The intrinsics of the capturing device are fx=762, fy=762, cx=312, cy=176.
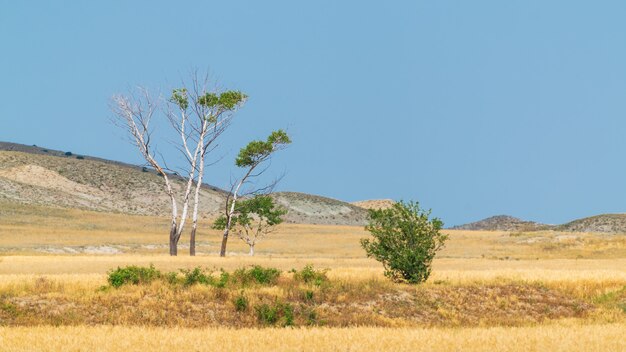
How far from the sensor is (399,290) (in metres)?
31.6

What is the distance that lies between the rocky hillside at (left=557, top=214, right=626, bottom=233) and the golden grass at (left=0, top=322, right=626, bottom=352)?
12190cm

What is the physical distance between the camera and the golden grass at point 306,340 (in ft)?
61.5

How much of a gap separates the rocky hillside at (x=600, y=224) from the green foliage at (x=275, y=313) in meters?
119

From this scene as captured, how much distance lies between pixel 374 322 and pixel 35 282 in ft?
44.1

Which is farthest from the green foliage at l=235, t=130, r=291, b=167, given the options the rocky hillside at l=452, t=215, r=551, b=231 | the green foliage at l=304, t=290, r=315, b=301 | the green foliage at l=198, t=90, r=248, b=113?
the rocky hillside at l=452, t=215, r=551, b=231

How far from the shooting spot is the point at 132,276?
1197 inches

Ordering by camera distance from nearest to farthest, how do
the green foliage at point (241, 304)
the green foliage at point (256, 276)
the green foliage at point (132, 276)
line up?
1. the green foliage at point (241, 304)
2. the green foliage at point (132, 276)
3. the green foliage at point (256, 276)

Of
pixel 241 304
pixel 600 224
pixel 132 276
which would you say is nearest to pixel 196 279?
pixel 132 276

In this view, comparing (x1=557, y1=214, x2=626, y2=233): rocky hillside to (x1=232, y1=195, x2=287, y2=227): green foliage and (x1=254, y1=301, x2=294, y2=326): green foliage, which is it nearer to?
(x1=232, y1=195, x2=287, y2=227): green foliage

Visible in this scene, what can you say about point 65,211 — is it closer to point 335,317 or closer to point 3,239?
point 3,239

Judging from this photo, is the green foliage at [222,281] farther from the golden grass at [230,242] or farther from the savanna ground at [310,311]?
the golden grass at [230,242]

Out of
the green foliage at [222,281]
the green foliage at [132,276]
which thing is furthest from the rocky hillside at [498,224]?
the green foliage at [132,276]

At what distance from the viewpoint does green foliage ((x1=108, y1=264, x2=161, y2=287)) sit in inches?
1181

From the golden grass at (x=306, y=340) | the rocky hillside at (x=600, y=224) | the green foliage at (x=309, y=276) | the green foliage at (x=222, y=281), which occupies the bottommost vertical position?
the golden grass at (x=306, y=340)
